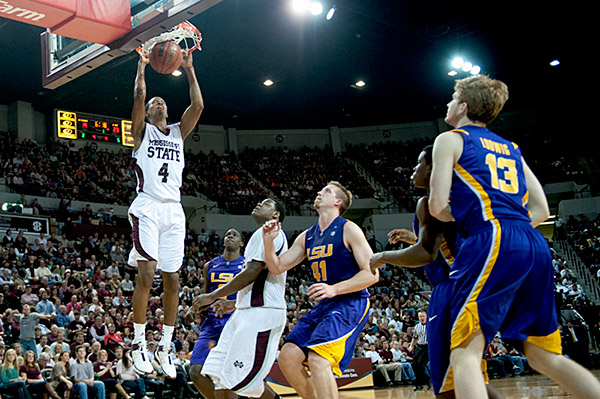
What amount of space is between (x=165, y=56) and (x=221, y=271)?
7.84 ft

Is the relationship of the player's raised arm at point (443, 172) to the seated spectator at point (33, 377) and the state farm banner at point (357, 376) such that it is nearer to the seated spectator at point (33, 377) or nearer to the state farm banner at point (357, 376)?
the seated spectator at point (33, 377)

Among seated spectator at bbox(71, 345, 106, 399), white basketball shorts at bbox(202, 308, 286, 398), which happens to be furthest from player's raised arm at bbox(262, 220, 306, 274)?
seated spectator at bbox(71, 345, 106, 399)

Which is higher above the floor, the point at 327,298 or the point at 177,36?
the point at 177,36

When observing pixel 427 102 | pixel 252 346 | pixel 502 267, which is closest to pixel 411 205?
pixel 427 102

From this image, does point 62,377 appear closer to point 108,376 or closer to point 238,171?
point 108,376

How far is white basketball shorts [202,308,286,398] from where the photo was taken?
16.2 ft

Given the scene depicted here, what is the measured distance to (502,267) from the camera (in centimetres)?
280

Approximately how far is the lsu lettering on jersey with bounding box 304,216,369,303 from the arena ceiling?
11.8 metres

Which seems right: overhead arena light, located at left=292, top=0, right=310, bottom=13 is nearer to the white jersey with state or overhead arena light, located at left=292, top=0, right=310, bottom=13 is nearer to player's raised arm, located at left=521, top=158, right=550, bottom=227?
the white jersey with state

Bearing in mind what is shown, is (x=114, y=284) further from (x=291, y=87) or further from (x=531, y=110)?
(x=531, y=110)

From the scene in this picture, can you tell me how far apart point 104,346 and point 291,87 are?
14572mm

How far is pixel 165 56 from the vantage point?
582 centimetres

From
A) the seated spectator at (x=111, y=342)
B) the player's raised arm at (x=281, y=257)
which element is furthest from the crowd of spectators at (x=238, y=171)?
the player's raised arm at (x=281, y=257)

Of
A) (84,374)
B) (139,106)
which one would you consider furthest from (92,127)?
(139,106)
